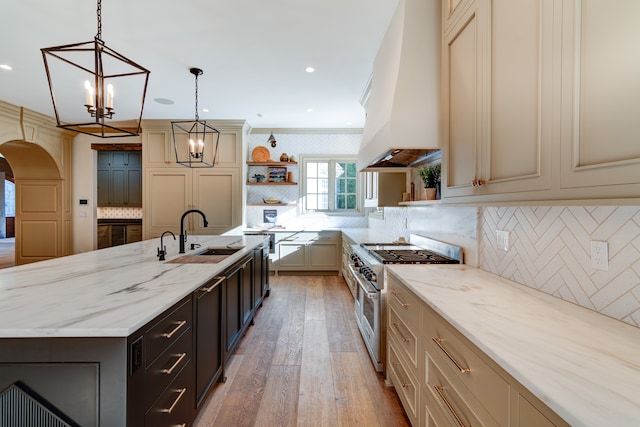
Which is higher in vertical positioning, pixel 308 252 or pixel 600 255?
pixel 600 255

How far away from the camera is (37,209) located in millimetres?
5770

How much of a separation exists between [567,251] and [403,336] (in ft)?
3.16

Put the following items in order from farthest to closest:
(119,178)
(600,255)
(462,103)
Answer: (119,178) < (462,103) < (600,255)

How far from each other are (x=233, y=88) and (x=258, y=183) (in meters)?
2.11

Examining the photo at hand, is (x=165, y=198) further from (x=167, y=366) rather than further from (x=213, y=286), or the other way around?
(x=167, y=366)

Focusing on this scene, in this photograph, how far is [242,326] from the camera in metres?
2.78

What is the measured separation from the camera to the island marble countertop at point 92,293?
1041mm

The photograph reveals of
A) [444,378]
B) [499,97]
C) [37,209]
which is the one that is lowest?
[444,378]

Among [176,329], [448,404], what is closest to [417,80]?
[448,404]

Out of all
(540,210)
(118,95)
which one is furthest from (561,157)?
(118,95)

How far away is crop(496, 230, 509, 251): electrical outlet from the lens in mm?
1729

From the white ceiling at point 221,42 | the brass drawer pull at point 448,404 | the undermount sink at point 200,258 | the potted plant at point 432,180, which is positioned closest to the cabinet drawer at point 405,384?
the brass drawer pull at point 448,404

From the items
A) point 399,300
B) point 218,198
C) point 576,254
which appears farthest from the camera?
point 218,198

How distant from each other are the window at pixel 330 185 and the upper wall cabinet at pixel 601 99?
5065 millimetres
